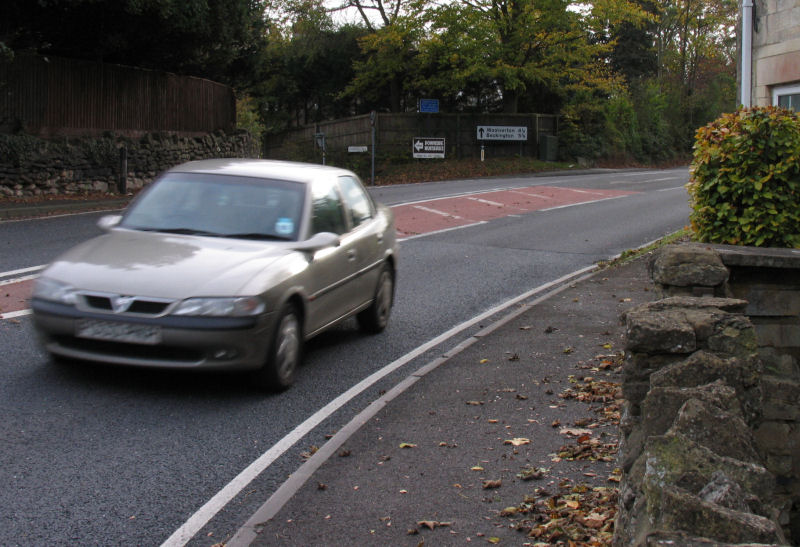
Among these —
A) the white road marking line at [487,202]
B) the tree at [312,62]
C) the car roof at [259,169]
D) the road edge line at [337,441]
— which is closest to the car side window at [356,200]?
the car roof at [259,169]

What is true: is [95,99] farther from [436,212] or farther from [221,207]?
[221,207]

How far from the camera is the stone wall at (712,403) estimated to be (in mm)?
2258

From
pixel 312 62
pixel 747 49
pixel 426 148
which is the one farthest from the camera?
pixel 312 62

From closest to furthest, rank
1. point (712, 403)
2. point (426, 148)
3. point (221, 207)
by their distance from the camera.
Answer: point (712, 403), point (221, 207), point (426, 148)

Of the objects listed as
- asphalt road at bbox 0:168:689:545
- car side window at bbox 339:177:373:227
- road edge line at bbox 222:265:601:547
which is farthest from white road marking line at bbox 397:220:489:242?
car side window at bbox 339:177:373:227

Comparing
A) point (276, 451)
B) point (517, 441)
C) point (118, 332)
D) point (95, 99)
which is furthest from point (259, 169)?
point (95, 99)

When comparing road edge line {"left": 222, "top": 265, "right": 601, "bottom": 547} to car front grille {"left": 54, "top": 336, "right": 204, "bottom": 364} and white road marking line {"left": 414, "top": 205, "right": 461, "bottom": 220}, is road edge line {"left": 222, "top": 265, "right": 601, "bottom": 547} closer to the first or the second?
car front grille {"left": 54, "top": 336, "right": 204, "bottom": 364}

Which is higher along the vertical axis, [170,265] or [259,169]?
[259,169]

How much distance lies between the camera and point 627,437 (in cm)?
432

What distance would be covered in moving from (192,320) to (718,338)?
3.70 metres

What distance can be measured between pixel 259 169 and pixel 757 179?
14.2 feet

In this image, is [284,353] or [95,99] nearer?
[284,353]

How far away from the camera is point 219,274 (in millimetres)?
6762

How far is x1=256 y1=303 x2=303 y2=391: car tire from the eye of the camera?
693cm
